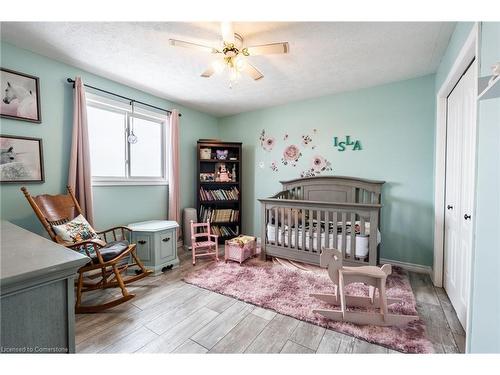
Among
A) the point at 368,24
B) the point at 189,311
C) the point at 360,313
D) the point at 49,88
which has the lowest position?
the point at 189,311

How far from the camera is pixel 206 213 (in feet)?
11.3

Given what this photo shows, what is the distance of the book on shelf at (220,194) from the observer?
11.5 feet

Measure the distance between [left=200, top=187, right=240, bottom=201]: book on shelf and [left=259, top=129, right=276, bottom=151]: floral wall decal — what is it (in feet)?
2.93

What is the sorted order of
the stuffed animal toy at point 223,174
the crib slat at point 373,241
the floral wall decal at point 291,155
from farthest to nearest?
the stuffed animal toy at point 223,174 < the floral wall decal at point 291,155 < the crib slat at point 373,241

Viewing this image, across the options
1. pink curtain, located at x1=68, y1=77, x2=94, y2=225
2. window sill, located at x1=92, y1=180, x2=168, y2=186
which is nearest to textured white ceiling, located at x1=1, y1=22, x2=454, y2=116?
pink curtain, located at x1=68, y1=77, x2=94, y2=225

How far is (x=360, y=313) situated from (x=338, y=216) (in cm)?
108

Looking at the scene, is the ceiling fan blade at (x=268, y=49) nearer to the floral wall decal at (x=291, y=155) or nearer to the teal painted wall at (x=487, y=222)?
the teal painted wall at (x=487, y=222)

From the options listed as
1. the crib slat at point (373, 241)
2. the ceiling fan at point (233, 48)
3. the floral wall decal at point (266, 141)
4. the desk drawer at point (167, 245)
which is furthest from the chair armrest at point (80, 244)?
the floral wall decal at point (266, 141)

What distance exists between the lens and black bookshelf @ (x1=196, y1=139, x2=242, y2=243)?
11.2 feet

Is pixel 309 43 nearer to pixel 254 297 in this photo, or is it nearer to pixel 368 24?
pixel 368 24

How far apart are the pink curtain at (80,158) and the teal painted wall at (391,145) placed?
8.49ft

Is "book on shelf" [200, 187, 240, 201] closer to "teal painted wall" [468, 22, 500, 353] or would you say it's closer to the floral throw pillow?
the floral throw pillow
